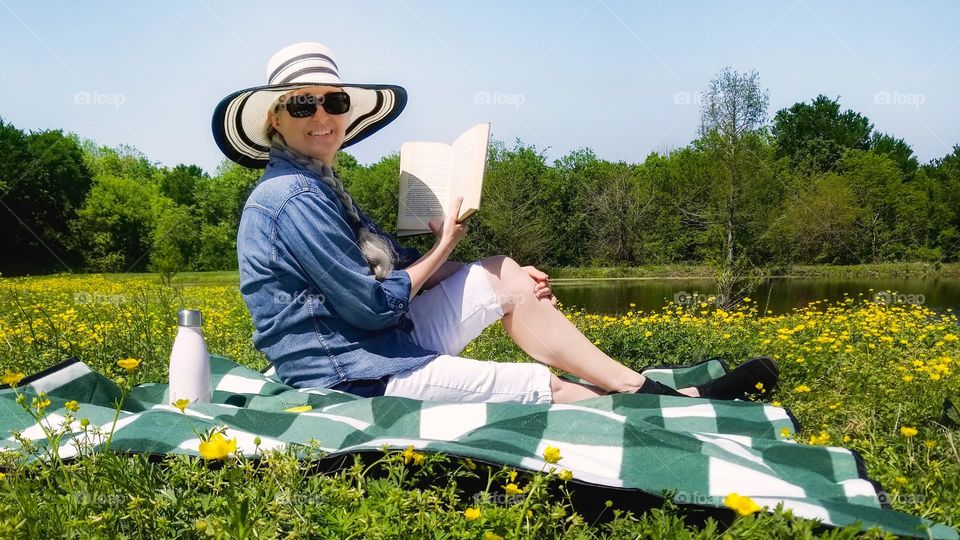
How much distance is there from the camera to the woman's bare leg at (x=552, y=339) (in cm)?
292

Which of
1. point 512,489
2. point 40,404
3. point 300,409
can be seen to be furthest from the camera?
point 300,409

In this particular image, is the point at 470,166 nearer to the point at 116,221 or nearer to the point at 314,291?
the point at 314,291

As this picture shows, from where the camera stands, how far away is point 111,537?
1354 millimetres

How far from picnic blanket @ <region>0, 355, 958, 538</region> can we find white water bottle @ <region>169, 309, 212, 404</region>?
0.18 meters

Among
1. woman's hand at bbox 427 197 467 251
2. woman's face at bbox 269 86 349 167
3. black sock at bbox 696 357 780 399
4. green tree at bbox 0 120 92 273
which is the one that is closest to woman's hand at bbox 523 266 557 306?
woman's hand at bbox 427 197 467 251

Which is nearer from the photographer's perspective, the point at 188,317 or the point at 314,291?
the point at 188,317

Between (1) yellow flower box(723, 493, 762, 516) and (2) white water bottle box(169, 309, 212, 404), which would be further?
(2) white water bottle box(169, 309, 212, 404)

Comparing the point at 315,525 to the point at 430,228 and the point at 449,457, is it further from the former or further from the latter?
the point at 430,228

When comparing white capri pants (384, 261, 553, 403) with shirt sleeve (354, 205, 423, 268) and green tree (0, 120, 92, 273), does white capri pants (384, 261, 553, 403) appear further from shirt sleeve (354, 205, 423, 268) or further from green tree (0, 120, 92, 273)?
green tree (0, 120, 92, 273)

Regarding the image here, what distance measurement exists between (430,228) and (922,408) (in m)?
2.05

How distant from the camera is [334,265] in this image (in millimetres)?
2586

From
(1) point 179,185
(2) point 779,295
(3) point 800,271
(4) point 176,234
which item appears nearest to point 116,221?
(4) point 176,234

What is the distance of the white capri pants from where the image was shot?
267 cm

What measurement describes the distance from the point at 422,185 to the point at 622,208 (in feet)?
96.2
